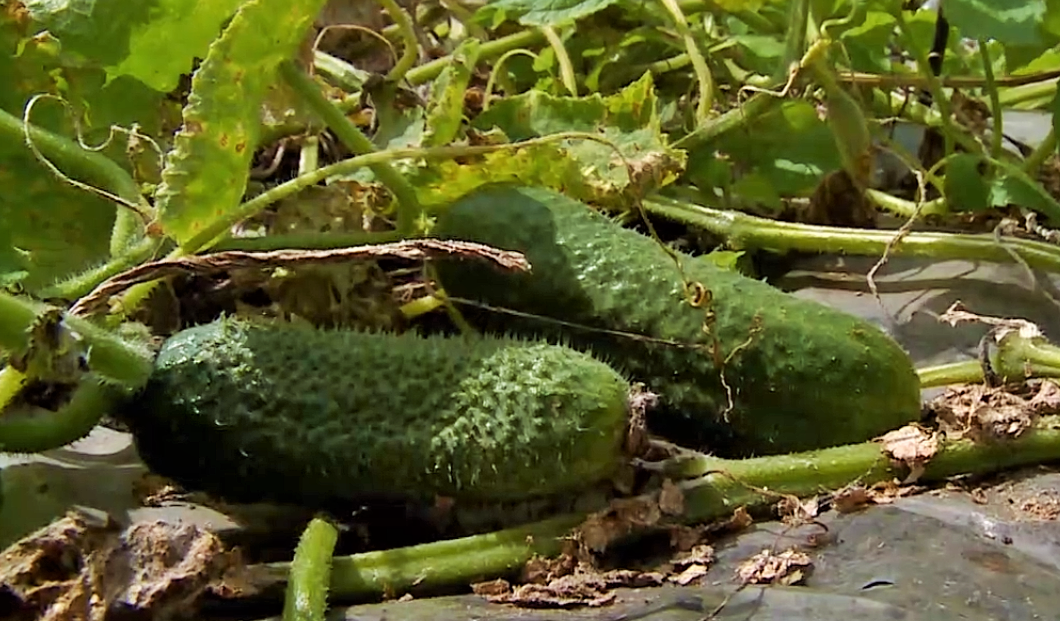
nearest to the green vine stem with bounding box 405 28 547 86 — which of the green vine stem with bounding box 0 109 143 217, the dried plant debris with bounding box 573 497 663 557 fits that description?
the green vine stem with bounding box 0 109 143 217

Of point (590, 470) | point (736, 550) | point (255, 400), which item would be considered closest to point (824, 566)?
point (736, 550)

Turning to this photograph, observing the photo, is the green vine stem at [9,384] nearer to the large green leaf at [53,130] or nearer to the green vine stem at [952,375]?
the large green leaf at [53,130]

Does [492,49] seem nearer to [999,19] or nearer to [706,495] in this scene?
[999,19]

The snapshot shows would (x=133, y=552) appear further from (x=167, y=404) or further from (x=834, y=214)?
(x=834, y=214)

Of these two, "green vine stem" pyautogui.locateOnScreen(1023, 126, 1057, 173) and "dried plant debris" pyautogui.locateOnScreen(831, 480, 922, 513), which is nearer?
"dried plant debris" pyautogui.locateOnScreen(831, 480, 922, 513)

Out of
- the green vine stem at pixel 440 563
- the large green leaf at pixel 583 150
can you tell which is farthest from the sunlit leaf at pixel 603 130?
the green vine stem at pixel 440 563

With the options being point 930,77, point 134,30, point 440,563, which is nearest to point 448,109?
point 134,30

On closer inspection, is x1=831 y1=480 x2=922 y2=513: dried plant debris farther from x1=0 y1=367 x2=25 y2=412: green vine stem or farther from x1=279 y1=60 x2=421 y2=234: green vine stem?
x1=0 y1=367 x2=25 y2=412: green vine stem
